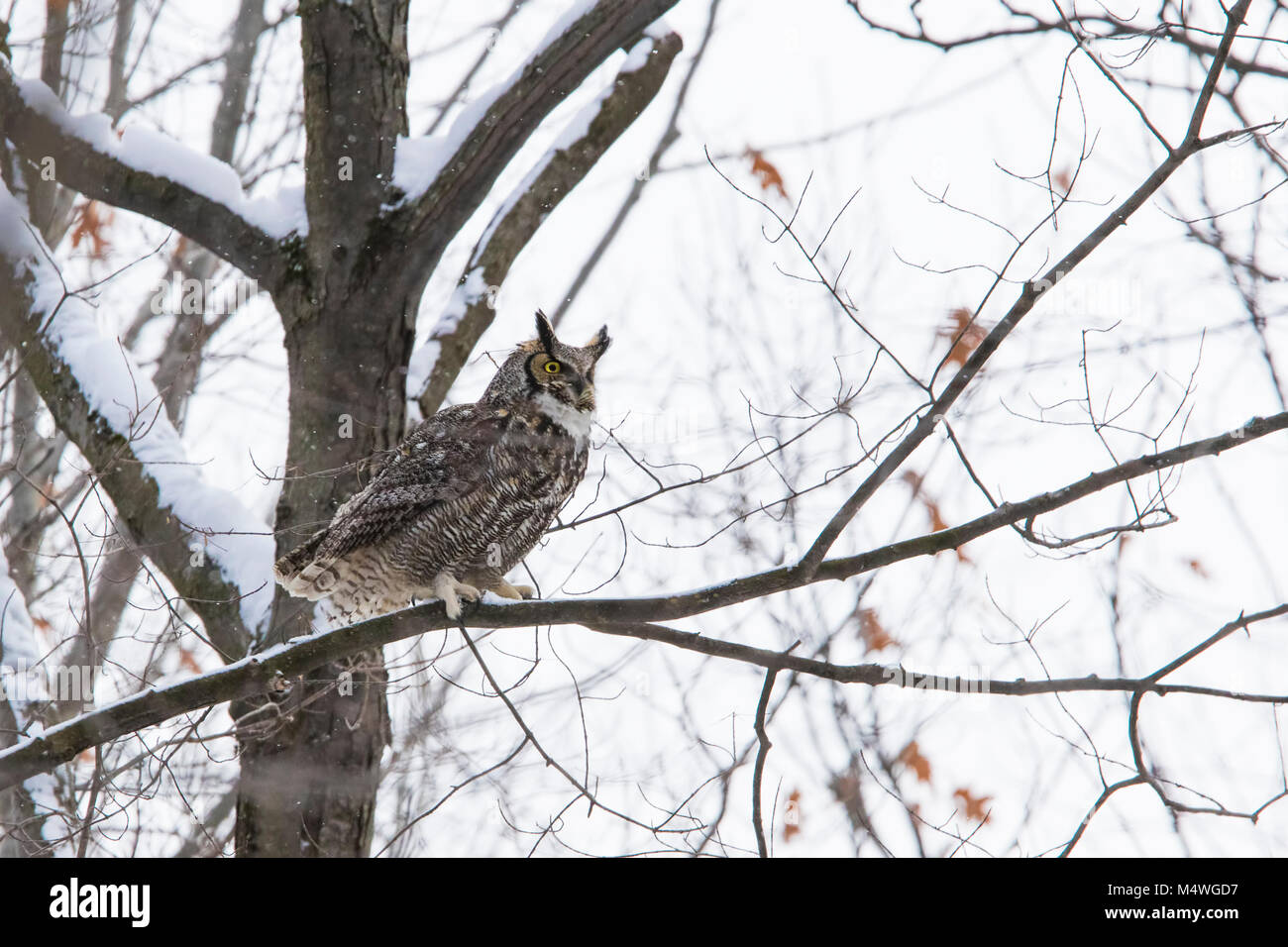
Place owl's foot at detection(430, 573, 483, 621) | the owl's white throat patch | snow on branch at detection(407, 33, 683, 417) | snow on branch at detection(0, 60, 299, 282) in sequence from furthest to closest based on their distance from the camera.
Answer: snow on branch at detection(407, 33, 683, 417) < snow on branch at detection(0, 60, 299, 282) < the owl's white throat patch < owl's foot at detection(430, 573, 483, 621)

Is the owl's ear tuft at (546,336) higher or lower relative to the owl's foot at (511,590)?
higher

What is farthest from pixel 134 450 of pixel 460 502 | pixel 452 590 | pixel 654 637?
pixel 654 637

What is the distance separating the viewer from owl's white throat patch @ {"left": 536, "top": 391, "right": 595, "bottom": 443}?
177 inches

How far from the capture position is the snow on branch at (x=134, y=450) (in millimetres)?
4582

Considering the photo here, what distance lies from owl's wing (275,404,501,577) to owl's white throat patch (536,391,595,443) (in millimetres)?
211

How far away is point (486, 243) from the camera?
17.3 feet

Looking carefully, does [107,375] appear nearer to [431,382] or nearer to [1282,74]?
[431,382]

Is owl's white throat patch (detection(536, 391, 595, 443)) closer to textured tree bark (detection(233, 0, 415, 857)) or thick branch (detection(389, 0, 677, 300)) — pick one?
textured tree bark (detection(233, 0, 415, 857))

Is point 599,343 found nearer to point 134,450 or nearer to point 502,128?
point 502,128

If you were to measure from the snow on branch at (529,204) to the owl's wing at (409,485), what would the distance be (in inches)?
24.2

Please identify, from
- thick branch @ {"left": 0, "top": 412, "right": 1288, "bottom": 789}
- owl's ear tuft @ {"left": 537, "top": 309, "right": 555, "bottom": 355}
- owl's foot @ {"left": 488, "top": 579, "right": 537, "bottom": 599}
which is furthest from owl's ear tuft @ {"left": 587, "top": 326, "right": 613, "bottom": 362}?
thick branch @ {"left": 0, "top": 412, "right": 1288, "bottom": 789}

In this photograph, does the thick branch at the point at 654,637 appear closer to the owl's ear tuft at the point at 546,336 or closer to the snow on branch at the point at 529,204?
the owl's ear tuft at the point at 546,336

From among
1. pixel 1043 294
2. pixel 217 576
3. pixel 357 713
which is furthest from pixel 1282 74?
pixel 217 576

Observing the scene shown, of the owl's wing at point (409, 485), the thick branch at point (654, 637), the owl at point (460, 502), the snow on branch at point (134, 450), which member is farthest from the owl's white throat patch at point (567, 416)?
the snow on branch at point (134, 450)
